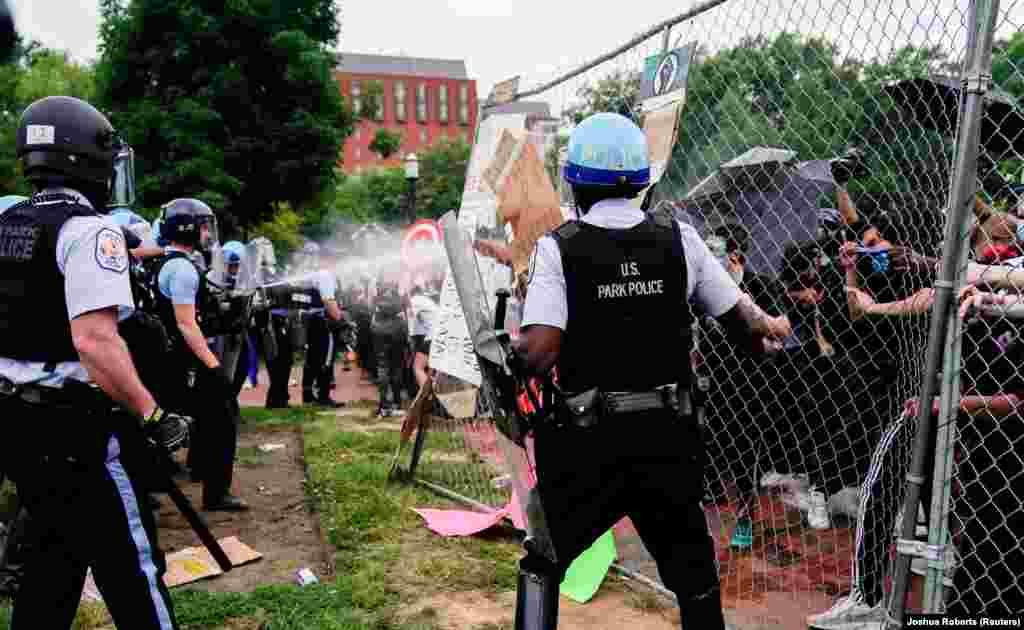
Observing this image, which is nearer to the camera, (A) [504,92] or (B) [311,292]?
(A) [504,92]

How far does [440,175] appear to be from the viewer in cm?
4984

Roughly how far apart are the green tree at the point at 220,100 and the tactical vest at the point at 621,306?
16.7 m

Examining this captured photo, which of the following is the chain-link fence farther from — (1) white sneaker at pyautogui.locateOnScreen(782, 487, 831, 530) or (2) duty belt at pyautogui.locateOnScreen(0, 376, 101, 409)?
(2) duty belt at pyautogui.locateOnScreen(0, 376, 101, 409)

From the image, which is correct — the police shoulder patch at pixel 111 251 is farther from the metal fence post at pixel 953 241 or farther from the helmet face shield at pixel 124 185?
the helmet face shield at pixel 124 185

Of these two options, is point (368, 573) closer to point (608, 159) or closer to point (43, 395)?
point (43, 395)

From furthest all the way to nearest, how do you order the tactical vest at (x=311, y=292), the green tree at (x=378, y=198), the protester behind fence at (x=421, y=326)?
the green tree at (x=378, y=198) < the tactical vest at (x=311, y=292) < the protester behind fence at (x=421, y=326)

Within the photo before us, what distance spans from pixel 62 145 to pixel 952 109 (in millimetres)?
3329

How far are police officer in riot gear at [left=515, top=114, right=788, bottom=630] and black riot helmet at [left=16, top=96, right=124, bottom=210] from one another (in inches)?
66.2

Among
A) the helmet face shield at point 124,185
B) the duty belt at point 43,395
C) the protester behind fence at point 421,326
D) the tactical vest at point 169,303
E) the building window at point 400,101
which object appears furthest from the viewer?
the building window at point 400,101

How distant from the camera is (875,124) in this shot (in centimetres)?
384

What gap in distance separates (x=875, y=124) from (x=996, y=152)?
60 cm

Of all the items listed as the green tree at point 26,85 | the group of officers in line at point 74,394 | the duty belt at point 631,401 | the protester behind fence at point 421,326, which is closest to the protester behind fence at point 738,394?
the duty belt at point 631,401

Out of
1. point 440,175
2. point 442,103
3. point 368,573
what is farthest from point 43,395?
point 442,103

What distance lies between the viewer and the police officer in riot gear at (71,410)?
2756 millimetres
